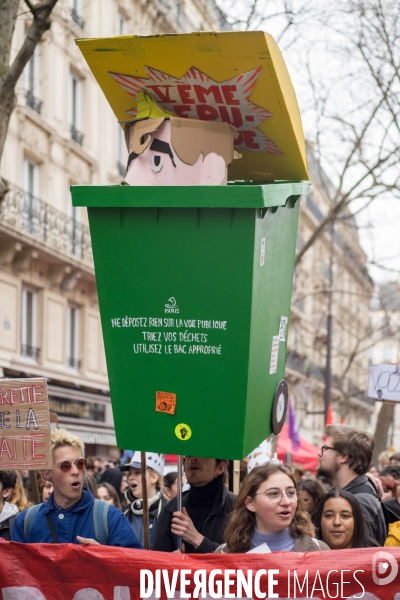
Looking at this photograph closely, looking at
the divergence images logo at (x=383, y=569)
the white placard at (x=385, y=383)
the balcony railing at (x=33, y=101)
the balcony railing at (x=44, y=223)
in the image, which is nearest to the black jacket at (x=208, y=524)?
the divergence images logo at (x=383, y=569)

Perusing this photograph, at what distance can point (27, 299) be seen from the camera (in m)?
22.6

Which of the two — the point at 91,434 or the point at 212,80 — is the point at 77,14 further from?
the point at 212,80

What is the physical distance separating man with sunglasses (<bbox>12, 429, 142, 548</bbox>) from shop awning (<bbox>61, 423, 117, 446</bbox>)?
1678 centimetres

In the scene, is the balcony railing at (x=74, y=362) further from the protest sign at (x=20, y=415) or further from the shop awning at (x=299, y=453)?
the protest sign at (x=20, y=415)

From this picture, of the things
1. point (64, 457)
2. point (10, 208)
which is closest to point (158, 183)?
point (64, 457)

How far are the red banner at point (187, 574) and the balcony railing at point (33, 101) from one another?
1906 cm

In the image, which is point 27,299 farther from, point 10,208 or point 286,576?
point 286,576

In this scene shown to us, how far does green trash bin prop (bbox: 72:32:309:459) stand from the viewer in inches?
174

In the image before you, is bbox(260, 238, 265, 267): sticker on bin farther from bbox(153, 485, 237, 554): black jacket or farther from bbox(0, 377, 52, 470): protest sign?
bbox(153, 485, 237, 554): black jacket

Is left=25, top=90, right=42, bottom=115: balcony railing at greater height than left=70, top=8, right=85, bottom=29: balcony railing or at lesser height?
lesser

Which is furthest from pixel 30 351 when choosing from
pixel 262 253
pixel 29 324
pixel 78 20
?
pixel 262 253

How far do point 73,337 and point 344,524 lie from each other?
800 inches

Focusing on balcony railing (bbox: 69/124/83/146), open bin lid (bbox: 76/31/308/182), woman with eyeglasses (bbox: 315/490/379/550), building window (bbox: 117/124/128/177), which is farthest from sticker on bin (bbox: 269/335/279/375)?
building window (bbox: 117/124/128/177)

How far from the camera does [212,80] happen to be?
4.59 m
